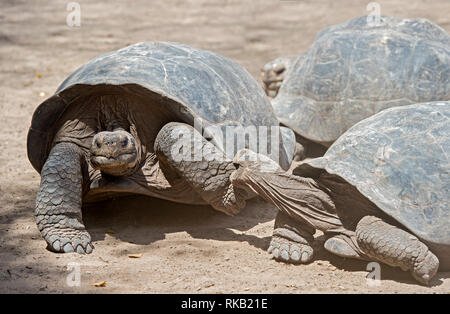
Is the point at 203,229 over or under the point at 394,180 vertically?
under

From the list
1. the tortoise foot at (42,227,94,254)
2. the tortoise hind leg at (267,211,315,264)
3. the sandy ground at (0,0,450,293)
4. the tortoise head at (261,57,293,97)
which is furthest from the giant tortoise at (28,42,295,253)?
the tortoise head at (261,57,293,97)

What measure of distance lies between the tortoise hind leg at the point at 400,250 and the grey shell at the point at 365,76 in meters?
2.49

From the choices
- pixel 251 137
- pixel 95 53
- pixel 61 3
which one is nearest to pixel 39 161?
pixel 251 137

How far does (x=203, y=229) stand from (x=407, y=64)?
2718 mm

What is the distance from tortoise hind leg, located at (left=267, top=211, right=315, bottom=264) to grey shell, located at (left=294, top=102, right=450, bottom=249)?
0.31m

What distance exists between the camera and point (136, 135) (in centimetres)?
408

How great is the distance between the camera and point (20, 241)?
3770 millimetres

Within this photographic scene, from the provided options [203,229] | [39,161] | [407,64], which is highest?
[407,64]

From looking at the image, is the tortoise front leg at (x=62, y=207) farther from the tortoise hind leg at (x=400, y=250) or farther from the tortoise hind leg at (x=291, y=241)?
the tortoise hind leg at (x=400, y=250)

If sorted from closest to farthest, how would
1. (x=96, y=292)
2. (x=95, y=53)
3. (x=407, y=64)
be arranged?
1. (x=96, y=292)
2. (x=407, y=64)
3. (x=95, y=53)

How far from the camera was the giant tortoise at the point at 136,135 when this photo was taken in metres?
3.73

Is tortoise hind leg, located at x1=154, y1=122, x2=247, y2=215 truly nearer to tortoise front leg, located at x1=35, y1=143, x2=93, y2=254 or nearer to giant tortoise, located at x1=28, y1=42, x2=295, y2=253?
giant tortoise, located at x1=28, y1=42, x2=295, y2=253

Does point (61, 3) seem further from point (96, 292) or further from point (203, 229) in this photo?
point (96, 292)

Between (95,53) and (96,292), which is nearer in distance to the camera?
(96,292)
